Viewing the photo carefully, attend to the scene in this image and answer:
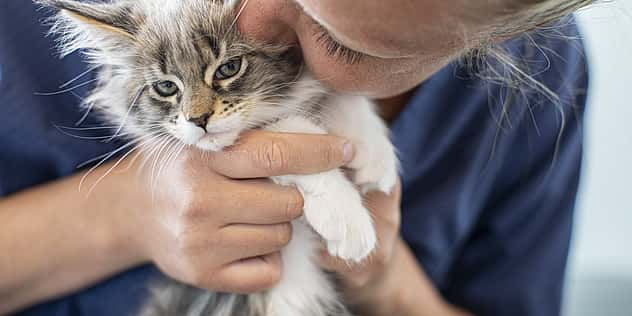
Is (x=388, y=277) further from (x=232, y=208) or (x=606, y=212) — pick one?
(x=606, y=212)

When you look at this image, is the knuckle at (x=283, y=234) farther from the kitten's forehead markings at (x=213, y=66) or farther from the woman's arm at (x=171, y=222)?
the kitten's forehead markings at (x=213, y=66)

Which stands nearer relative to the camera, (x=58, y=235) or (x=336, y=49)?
(x=336, y=49)

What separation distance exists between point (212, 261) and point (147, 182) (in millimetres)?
208

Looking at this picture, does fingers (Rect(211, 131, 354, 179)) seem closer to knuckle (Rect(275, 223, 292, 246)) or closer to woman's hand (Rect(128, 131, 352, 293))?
woman's hand (Rect(128, 131, 352, 293))

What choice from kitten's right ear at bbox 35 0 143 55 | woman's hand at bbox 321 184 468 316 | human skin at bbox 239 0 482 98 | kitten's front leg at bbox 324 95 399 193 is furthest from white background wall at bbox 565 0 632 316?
kitten's right ear at bbox 35 0 143 55

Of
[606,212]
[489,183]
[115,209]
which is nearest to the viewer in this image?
[115,209]

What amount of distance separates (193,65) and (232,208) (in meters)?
0.25

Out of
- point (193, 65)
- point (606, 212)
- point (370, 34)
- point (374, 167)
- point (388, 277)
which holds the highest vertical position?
point (370, 34)

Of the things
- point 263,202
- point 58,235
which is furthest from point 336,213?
point 58,235

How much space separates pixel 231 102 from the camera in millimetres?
970

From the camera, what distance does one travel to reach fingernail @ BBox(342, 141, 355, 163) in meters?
1.01

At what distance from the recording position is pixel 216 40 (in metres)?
0.98

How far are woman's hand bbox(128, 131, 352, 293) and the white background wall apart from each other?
4.75 feet

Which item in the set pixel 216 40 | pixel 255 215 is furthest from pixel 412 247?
pixel 216 40
